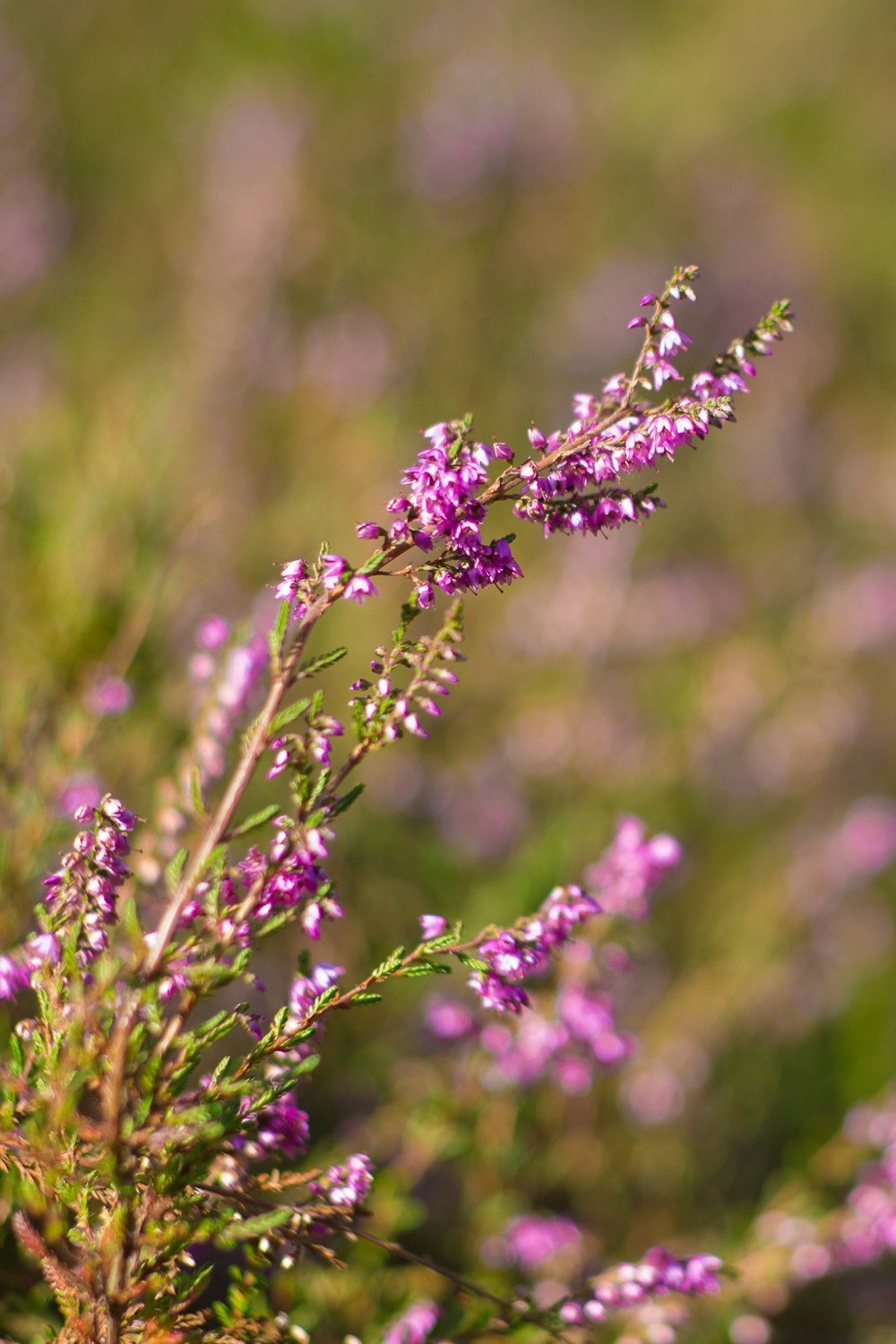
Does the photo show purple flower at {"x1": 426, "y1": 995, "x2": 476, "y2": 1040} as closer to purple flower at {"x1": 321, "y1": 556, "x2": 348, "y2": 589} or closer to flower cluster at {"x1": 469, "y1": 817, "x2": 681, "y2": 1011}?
flower cluster at {"x1": 469, "y1": 817, "x2": 681, "y2": 1011}

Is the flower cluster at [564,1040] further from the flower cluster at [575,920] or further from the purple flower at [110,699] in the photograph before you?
the purple flower at [110,699]

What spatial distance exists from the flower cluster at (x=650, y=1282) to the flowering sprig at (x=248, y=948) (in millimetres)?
315

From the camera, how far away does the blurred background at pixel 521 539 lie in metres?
2.48

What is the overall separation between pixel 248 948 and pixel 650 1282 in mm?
785

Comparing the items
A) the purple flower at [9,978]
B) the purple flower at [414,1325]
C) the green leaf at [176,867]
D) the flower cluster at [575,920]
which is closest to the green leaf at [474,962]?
the flower cluster at [575,920]

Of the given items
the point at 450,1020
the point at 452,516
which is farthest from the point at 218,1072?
the point at 450,1020

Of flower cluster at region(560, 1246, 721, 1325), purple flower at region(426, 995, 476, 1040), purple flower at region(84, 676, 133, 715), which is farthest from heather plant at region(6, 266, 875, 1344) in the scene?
purple flower at region(84, 676, 133, 715)

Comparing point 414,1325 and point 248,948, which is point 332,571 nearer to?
point 248,948

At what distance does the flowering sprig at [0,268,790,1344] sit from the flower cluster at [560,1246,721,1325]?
1.03 ft

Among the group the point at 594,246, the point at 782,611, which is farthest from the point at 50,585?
the point at 594,246

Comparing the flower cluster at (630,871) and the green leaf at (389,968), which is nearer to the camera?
the green leaf at (389,968)

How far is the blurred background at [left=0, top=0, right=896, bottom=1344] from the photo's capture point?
2477mm

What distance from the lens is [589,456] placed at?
112 cm

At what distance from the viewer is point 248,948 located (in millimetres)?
1064
